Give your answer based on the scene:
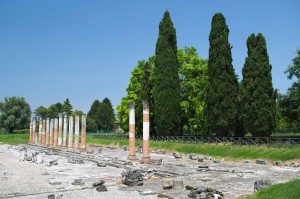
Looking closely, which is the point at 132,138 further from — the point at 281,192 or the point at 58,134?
the point at 58,134

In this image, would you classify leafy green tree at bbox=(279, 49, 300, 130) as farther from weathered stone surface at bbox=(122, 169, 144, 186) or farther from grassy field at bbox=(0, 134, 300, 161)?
weathered stone surface at bbox=(122, 169, 144, 186)

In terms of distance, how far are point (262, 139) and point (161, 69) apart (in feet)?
53.1

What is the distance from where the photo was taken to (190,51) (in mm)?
48781

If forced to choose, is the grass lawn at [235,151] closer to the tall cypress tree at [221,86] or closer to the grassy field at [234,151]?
the grassy field at [234,151]

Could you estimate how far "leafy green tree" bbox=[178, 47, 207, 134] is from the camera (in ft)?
140

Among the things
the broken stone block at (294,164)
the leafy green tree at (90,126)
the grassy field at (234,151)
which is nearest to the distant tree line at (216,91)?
the grassy field at (234,151)

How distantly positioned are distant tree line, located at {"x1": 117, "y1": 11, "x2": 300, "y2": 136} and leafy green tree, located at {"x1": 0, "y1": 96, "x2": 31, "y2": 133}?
156 ft

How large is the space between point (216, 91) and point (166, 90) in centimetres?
783

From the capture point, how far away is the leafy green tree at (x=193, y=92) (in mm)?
42594

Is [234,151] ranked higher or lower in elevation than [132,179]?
higher


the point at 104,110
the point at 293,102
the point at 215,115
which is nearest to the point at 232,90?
the point at 215,115

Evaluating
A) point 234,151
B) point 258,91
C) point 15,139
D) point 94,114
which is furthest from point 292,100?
point 94,114

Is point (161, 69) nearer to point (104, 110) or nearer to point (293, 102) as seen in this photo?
point (293, 102)

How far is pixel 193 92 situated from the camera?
144ft
